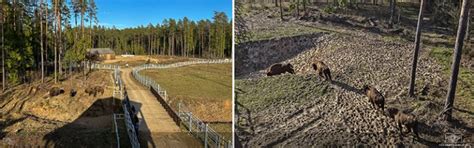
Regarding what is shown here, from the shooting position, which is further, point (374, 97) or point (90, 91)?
point (90, 91)

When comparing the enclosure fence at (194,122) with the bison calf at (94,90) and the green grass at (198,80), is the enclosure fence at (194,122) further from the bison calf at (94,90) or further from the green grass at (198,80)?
the bison calf at (94,90)

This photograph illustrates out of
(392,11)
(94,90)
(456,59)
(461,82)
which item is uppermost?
(392,11)

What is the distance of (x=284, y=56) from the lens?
3293 mm

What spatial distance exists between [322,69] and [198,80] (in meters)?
1.36

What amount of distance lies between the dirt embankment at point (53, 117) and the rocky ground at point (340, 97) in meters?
1.61

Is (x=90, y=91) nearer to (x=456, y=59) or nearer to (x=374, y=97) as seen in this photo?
(x=374, y=97)

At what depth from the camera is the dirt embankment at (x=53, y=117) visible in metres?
3.64

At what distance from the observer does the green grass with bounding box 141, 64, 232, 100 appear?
3.38m

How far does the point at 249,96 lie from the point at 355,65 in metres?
1.05

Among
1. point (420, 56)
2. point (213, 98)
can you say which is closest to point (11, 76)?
point (213, 98)

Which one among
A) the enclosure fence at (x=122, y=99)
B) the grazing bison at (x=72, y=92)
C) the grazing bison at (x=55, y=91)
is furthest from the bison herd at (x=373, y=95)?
the grazing bison at (x=55, y=91)

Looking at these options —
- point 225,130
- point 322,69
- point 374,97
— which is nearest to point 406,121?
point 374,97

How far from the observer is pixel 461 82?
10.7ft

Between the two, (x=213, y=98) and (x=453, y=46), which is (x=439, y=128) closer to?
(x=453, y=46)
